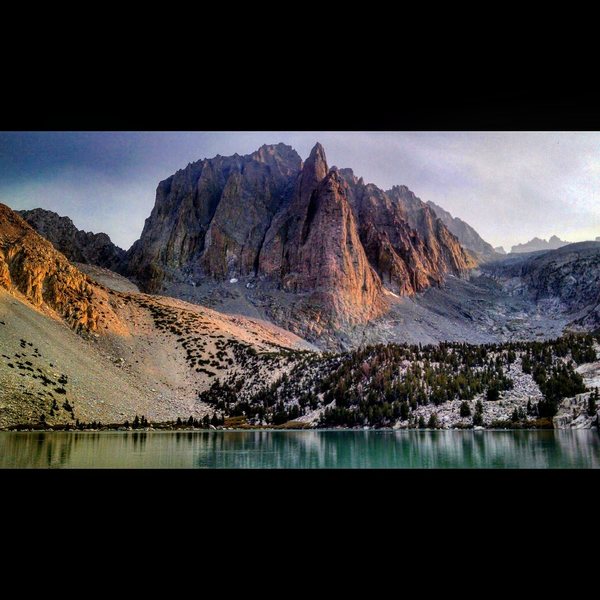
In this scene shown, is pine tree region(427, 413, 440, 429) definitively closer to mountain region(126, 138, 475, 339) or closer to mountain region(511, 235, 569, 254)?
mountain region(126, 138, 475, 339)

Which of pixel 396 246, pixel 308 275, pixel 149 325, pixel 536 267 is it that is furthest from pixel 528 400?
pixel 536 267

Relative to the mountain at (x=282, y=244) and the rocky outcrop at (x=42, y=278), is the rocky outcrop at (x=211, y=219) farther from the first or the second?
the rocky outcrop at (x=42, y=278)

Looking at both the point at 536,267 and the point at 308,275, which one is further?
the point at 536,267

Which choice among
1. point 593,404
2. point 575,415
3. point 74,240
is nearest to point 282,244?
point 74,240

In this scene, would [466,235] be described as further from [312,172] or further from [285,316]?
[285,316]
